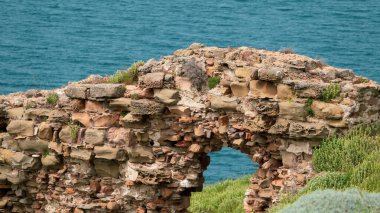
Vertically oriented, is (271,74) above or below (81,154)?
above

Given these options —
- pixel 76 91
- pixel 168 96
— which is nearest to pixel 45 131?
pixel 76 91

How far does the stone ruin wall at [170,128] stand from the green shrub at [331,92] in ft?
0.22

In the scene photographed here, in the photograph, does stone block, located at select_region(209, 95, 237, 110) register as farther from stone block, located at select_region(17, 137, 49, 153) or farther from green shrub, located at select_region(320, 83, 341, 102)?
stone block, located at select_region(17, 137, 49, 153)

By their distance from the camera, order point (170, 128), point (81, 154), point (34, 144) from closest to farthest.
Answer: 1. point (170, 128)
2. point (81, 154)
3. point (34, 144)

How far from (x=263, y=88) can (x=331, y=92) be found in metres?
1.26

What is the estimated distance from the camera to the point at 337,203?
12.1 m

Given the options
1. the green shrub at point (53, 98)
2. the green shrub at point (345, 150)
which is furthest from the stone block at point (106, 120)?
the green shrub at point (345, 150)

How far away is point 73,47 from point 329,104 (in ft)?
115

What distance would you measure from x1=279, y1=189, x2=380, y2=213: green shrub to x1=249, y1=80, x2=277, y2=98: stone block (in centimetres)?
429

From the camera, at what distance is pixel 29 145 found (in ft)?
63.4

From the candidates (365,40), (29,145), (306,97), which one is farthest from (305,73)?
(365,40)

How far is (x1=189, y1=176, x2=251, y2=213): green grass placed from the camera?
24.5m

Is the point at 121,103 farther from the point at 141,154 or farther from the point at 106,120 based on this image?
the point at 141,154

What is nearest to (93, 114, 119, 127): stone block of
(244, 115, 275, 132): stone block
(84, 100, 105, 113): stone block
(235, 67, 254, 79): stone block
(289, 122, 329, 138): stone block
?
(84, 100, 105, 113): stone block
